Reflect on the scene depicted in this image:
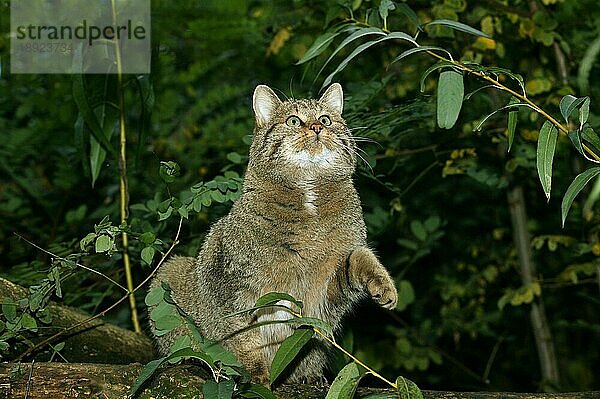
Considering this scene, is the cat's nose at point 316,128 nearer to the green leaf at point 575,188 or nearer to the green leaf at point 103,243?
the green leaf at point 103,243

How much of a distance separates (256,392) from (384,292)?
0.83 metres

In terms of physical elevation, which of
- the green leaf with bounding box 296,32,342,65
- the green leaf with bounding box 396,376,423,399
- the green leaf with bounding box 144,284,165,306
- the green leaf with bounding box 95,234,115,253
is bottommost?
the green leaf with bounding box 396,376,423,399

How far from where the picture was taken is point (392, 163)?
5.30m

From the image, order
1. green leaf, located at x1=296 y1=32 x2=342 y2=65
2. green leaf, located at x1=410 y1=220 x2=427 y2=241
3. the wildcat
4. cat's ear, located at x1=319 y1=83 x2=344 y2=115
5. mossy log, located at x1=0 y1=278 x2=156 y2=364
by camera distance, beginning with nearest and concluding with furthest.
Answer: green leaf, located at x1=296 y1=32 x2=342 y2=65, the wildcat, mossy log, located at x1=0 y1=278 x2=156 y2=364, cat's ear, located at x1=319 y1=83 x2=344 y2=115, green leaf, located at x1=410 y1=220 x2=427 y2=241

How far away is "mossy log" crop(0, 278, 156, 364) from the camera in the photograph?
11.7ft

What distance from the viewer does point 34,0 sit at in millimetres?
4840

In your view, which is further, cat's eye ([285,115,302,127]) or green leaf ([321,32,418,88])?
cat's eye ([285,115,302,127])

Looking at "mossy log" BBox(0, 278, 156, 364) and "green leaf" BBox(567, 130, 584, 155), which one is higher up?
"green leaf" BBox(567, 130, 584, 155)

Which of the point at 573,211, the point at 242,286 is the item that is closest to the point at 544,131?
the point at 242,286

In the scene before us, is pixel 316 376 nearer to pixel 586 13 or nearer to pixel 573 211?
pixel 573 211

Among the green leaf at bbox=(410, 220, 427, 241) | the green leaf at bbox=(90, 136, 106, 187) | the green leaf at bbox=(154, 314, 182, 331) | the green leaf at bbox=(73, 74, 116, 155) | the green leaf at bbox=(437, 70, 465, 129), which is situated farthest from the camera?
the green leaf at bbox=(410, 220, 427, 241)

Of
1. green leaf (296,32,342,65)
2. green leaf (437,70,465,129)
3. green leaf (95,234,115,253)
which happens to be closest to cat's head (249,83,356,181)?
green leaf (296,32,342,65)

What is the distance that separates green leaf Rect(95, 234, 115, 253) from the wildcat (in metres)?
0.71

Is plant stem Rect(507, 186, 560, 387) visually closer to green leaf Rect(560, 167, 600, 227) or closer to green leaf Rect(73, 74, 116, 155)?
green leaf Rect(73, 74, 116, 155)
